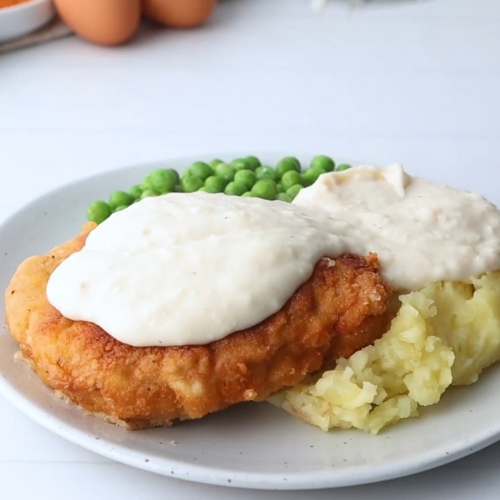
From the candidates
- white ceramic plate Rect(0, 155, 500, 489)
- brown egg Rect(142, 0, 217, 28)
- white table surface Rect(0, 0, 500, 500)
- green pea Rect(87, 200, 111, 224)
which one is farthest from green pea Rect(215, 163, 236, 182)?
brown egg Rect(142, 0, 217, 28)

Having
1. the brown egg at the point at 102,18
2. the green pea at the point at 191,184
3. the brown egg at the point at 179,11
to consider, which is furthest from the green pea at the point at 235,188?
the brown egg at the point at 179,11

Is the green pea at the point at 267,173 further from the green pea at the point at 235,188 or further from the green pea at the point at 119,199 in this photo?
the green pea at the point at 119,199

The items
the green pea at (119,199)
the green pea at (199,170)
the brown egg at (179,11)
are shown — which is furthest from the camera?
the brown egg at (179,11)

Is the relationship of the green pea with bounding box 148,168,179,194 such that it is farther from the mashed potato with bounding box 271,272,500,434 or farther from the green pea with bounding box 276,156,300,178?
the mashed potato with bounding box 271,272,500,434

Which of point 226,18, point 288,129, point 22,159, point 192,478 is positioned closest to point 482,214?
point 192,478

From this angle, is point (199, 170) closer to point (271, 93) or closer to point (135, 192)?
point (135, 192)

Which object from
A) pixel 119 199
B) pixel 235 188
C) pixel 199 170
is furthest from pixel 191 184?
pixel 119 199
